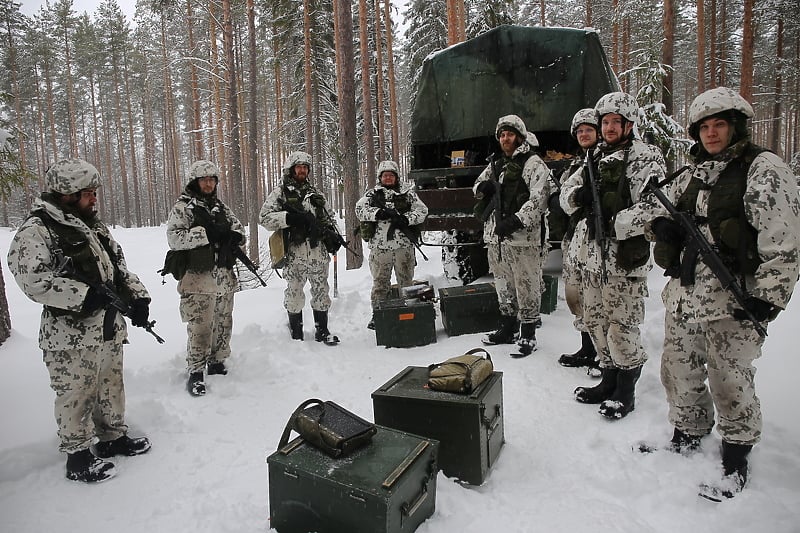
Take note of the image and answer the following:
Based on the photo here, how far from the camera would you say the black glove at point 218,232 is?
4328 millimetres

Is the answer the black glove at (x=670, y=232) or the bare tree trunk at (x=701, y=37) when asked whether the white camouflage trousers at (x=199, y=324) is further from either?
the bare tree trunk at (x=701, y=37)

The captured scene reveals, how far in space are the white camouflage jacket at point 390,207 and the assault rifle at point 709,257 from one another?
340 cm

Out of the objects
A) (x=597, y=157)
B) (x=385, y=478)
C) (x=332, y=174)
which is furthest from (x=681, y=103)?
(x=385, y=478)

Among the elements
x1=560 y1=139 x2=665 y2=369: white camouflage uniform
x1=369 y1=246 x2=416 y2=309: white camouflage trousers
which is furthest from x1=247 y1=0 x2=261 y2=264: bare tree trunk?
x1=560 y1=139 x2=665 y2=369: white camouflage uniform

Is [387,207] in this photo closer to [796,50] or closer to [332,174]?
[332,174]

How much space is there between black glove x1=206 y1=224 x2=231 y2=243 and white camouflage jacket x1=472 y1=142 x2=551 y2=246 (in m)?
2.68

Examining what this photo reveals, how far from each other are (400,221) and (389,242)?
32 centimetres

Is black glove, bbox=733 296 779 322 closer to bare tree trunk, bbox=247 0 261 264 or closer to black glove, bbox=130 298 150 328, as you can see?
black glove, bbox=130 298 150 328

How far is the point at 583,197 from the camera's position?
11.8 ft

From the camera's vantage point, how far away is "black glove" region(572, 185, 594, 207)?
3.56 m

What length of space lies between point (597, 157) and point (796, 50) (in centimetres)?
2691

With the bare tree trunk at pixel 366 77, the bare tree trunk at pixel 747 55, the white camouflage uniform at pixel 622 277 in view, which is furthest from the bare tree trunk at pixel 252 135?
the bare tree trunk at pixel 747 55

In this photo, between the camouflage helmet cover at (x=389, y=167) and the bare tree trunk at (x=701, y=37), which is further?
the bare tree trunk at (x=701, y=37)

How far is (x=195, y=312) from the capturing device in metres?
4.30
